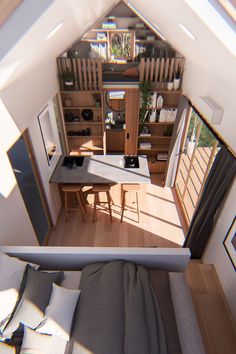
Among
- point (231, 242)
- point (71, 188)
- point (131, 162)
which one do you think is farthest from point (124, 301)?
point (131, 162)

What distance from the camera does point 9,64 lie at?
1946 millimetres

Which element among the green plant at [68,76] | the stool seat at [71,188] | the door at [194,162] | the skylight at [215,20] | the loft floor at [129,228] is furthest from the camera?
the green plant at [68,76]

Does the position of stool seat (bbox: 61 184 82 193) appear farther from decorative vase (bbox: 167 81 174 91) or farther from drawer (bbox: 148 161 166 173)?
decorative vase (bbox: 167 81 174 91)

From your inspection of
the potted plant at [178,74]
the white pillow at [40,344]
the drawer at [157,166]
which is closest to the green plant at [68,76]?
the potted plant at [178,74]

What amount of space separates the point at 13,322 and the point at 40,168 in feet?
6.93

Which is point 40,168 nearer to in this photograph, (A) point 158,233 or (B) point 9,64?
(B) point 9,64

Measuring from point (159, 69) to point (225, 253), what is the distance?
3.66 metres

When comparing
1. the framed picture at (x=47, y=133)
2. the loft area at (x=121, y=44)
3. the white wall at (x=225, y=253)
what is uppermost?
the loft area at (x=121, y=44)

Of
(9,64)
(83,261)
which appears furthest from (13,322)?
(9,64)

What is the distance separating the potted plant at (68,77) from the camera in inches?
170

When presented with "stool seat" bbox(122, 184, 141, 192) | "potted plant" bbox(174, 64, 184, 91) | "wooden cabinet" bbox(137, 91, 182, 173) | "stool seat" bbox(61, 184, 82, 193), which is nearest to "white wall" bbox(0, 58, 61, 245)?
"stool seat" bbox(61, 184, 82, 193)

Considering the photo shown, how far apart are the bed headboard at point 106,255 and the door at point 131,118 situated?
3.20 m

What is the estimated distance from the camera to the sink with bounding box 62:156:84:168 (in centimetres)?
420

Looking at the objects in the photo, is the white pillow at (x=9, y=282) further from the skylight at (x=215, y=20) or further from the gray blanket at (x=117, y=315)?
the skylight at (x=215, y=20)
